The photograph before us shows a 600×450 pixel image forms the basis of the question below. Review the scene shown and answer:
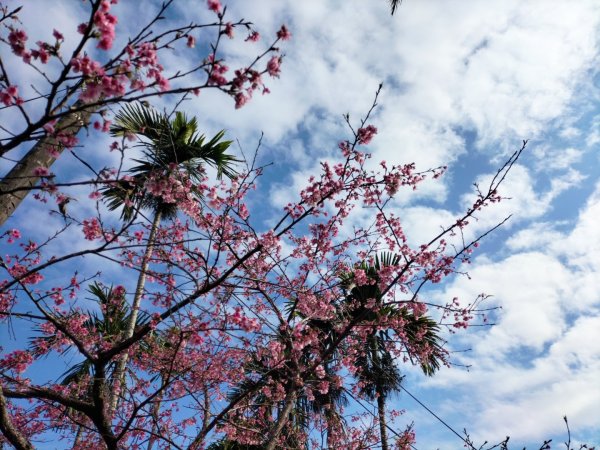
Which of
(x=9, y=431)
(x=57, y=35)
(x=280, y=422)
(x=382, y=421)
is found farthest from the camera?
(x=382, y=421)

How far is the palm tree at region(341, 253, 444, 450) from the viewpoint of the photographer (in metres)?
6.46

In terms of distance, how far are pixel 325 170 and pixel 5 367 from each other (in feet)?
16.2

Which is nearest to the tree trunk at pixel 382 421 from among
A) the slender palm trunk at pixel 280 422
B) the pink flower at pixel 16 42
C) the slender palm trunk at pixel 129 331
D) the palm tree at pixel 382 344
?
the palm tree at pixel 382 344

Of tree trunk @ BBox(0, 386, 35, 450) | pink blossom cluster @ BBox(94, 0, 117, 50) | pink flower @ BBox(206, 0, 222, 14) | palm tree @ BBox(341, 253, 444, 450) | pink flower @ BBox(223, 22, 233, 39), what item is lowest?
tree trunk @ BBox(0, 386, 35, 450)

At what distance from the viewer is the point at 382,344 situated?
27.6 feet

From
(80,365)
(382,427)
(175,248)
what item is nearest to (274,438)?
(175,248)

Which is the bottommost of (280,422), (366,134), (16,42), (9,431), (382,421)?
(9,431)

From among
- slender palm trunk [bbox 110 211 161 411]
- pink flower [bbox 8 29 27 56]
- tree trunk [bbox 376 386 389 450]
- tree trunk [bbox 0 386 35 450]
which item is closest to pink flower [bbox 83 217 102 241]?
slender palm trunk [bbox 110 211 161 411]

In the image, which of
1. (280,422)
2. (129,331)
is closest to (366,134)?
(280,422)

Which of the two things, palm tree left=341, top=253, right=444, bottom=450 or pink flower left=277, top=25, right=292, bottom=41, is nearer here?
pink flower left=277, top=25, right=292, bottom=41

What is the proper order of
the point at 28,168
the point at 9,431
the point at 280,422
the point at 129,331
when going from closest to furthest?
the point at 28,168, the point at 9,431, the point at 280,422, the point at 129,331

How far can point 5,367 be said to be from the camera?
17.9ft

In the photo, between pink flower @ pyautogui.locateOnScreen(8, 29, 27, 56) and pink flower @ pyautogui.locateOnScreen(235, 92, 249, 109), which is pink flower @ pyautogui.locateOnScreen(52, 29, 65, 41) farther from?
pink flower @ pyautogui.locateOnScreen(235, 92, 249, 109)

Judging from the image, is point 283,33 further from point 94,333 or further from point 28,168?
point 94,333
